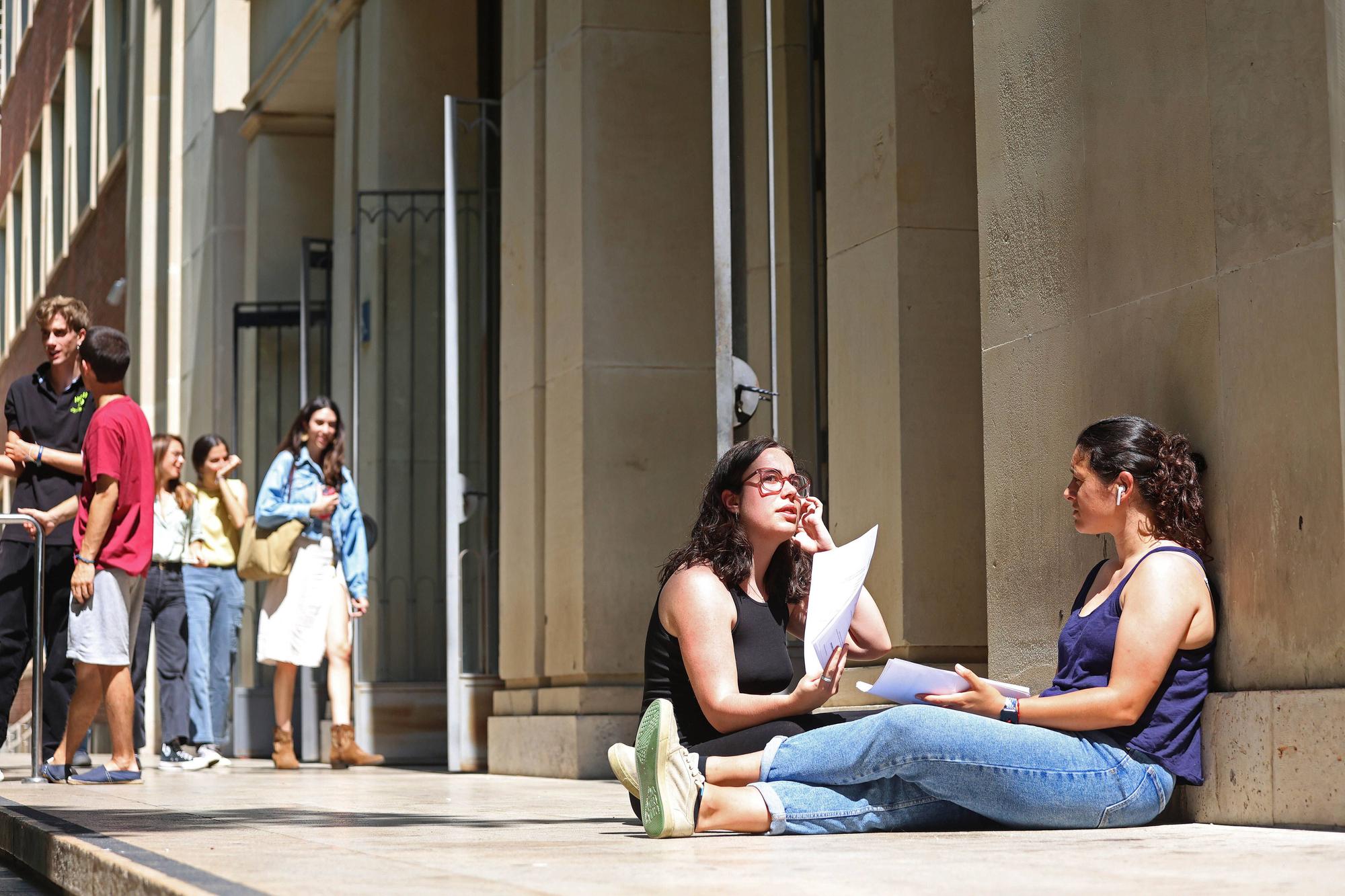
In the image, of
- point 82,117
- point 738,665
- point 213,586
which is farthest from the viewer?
Answer: point 82,117

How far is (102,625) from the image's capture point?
785 centimetres

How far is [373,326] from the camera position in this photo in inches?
508

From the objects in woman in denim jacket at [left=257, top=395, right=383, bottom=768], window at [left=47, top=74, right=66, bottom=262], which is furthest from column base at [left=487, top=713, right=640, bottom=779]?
window at [left=47, top=74, right=66, bottom=262]

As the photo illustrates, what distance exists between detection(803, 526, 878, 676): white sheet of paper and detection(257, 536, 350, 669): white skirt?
6.52 m

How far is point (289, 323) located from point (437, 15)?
125 inches

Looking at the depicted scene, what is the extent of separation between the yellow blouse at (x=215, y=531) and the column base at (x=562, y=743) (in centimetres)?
228

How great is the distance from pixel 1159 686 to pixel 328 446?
6.64 m

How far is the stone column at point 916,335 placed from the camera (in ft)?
23.5

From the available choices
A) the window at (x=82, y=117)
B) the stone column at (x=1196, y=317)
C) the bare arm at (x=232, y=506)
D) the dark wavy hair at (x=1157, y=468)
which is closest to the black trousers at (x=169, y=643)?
the bare arm at (x=232, y=506)

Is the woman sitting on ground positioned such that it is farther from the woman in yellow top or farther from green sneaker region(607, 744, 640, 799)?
the woman in yellow top

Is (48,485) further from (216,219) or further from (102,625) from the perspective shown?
(216,219)

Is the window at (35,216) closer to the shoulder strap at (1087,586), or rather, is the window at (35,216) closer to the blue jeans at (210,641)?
the blue jeans at (210,641)

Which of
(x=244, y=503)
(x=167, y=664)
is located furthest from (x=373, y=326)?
(x=167, y=664)

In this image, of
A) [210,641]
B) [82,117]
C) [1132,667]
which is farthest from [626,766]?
[82,117]
